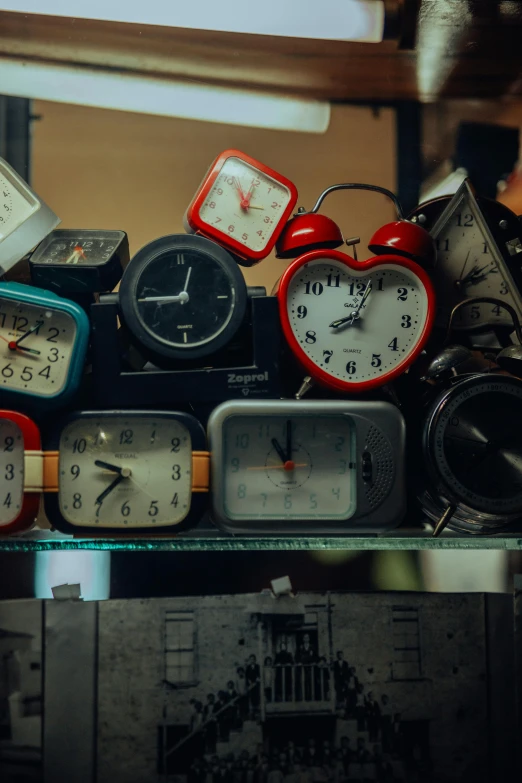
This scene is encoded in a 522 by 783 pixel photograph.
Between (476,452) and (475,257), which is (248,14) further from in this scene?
(476,452)

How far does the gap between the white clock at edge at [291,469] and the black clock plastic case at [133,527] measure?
5cm

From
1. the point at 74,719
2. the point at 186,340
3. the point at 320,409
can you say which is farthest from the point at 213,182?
the point at 74,719

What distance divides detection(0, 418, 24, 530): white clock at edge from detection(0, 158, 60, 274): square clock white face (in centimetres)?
30

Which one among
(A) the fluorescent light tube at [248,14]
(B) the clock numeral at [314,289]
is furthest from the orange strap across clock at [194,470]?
(A) the fluorescent light tube at [248,14]

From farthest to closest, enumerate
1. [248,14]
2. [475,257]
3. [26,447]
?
[248,14] < [475,257] < [26,447]

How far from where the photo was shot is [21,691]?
144 centimetres

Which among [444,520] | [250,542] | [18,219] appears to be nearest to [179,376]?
[250,542]

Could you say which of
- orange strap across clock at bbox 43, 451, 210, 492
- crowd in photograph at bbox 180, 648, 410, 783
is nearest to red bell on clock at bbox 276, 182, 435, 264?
orange strap across clock at bbox 43, 451, 210, 492

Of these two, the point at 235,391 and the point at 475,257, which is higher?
the point at 475,257

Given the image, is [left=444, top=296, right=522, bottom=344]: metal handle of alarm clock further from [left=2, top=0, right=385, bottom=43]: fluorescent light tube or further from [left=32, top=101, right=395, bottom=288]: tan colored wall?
[left=2, top=0, right=385, bottom=43]: fluorescent light tube

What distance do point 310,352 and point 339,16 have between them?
85 cm

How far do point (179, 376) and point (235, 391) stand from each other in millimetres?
104

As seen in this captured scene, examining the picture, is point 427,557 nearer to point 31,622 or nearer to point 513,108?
point 31,622

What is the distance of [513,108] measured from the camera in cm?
184
